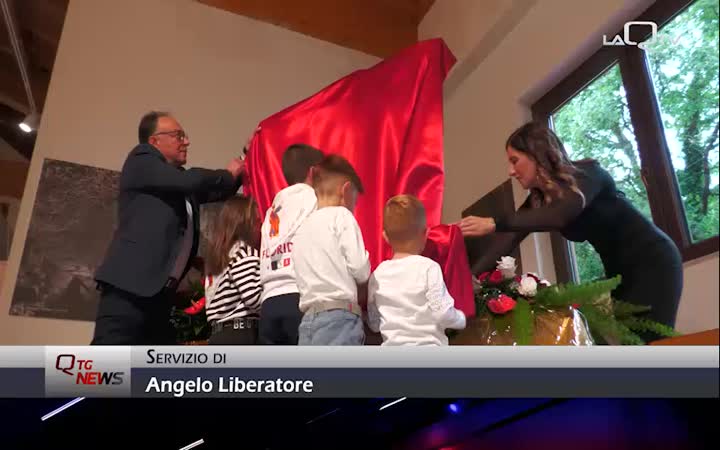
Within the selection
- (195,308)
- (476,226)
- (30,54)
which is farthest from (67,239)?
(476,226)

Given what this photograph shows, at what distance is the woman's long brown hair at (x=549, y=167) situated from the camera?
45.0 inches

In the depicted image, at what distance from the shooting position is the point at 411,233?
98 cm

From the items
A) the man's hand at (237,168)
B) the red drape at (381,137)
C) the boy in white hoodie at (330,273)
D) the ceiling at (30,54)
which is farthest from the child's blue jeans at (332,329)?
the ceiling at (30,54)

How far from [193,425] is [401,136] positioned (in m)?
0.55

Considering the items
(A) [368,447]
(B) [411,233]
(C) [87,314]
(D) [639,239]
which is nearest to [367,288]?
(B) [411,233]

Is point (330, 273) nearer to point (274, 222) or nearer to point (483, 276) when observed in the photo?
point (274, 222)

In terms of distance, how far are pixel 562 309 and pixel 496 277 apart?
13cm

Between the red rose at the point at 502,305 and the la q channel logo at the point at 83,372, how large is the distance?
58 centimetres

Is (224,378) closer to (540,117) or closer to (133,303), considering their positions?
(133,303)

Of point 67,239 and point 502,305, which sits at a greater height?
point 67,239

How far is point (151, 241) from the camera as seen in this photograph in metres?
0.98

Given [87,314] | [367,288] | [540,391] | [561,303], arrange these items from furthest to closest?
[87,314], [561,303], [367,288], [540,391]

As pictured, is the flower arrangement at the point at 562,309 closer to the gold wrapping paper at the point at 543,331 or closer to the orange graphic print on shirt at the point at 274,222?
the gold wrapping paper at the point at 543,331

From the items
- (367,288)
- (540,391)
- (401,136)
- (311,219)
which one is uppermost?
(401,136)
